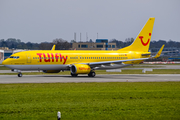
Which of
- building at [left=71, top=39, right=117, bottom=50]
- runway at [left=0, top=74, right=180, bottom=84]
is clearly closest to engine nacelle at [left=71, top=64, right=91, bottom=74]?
runway at [left=0, top=74, right=180, bottom=84]

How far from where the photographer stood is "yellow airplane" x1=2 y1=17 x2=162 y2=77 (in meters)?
42.8

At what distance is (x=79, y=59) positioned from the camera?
153 feet

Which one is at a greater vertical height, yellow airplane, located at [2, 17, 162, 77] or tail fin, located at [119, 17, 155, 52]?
tail fin, located at [119, 17, 155, 52]

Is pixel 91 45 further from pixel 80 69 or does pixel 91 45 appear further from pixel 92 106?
pixel 92 106

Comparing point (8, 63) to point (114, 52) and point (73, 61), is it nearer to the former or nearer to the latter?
point (73, 61)

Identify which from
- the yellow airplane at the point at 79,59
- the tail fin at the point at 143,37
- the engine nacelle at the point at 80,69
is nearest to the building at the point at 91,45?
the tail fin at the point at 143,37

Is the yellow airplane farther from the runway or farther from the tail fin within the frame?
the runway

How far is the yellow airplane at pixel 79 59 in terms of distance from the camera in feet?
140

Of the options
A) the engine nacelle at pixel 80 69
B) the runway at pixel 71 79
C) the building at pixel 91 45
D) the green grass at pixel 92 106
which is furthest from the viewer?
the building at pixel 91 45

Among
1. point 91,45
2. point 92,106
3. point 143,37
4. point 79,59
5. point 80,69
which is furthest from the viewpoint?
point 91,45

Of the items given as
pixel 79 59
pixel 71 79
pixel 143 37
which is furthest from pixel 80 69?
pixel 143 37

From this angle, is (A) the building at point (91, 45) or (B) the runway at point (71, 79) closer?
(B) the runway at point (71, 79)

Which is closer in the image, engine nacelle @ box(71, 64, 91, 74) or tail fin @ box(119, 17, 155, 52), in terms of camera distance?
engine nacelle @ box(71, 64, 91, 74)

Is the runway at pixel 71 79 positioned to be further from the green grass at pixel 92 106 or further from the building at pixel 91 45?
the building at pixel 91 45
